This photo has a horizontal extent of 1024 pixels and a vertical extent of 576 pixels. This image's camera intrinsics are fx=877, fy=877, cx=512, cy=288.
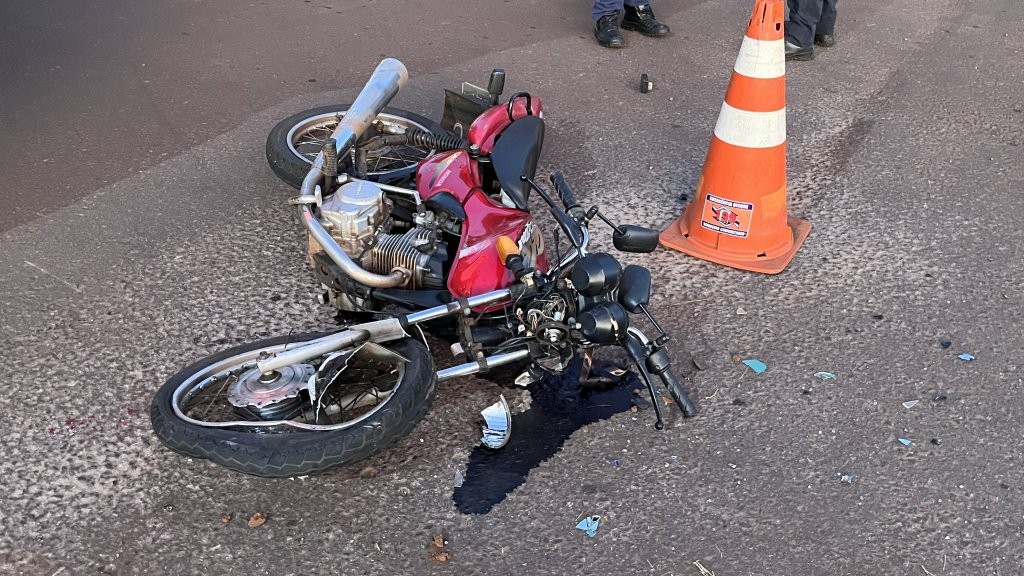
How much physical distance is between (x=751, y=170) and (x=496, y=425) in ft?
6.05

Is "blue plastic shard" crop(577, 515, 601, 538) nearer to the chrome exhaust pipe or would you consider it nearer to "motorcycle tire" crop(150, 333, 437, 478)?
"motorcycle tire" crop(150, 333, 437, 478)

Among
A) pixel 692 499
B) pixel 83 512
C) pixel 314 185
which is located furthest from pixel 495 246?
pixel 83 512

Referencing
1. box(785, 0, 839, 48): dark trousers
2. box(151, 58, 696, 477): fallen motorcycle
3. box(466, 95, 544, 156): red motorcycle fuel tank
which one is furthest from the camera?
box(785, 0, 839, 48): dark trousers

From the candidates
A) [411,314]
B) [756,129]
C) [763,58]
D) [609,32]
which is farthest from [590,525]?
[609,32]

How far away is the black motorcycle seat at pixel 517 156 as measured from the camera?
347cm

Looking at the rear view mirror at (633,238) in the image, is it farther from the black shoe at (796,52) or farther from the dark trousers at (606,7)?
the black shoe at (796,52)

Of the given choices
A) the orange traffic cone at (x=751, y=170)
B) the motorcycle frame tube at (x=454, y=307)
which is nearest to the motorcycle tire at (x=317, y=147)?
the motorcycle frame tube at (x=454, y=307)

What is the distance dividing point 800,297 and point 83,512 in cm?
303

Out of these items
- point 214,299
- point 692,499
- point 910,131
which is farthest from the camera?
point 910,131

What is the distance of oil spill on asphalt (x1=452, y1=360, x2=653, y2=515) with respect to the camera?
9.80 feet

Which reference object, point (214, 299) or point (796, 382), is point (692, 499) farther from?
point (214, 299)

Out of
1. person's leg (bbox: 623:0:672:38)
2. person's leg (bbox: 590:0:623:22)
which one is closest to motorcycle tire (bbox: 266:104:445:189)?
person's leg (bbox: 590:0:623:22)

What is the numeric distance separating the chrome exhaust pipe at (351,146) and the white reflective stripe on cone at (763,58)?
1.70 meters

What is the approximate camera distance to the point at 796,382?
3494mm
